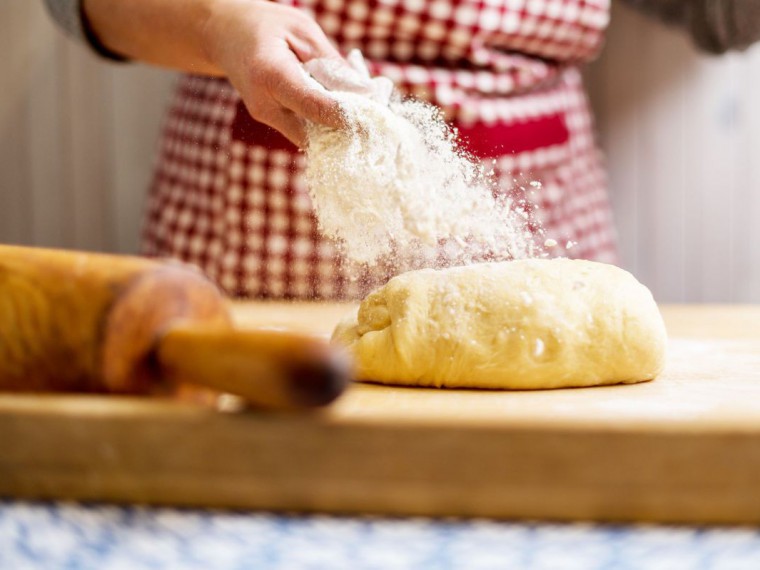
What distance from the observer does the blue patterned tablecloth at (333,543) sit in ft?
1.87

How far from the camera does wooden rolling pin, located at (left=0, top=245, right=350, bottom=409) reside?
630mm

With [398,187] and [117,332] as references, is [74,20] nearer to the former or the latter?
[398,187]

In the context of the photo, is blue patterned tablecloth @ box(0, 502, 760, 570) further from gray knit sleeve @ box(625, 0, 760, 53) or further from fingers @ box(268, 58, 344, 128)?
gray knit sleeve @ box(625, 0, 760, 53)

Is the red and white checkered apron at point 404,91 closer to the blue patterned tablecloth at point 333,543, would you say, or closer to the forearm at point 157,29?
the forearm at point 157,29

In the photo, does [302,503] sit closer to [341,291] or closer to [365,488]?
[365,488]

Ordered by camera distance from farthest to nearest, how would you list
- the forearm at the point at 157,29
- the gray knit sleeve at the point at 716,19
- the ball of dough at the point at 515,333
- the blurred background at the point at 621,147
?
the blurred background at the point at 621,147, the gray knit sleeve at the point at 716,19, the forearm at the point at 157,29, the ball of dough at the point at 515,333

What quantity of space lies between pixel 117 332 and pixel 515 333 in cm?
44

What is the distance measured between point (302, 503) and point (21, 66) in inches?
70.2

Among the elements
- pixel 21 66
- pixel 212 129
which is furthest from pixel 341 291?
pixel 21 66

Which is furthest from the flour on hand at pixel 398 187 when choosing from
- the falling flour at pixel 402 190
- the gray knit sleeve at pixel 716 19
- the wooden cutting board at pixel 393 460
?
the gray knit sleeve at pixel 716 19

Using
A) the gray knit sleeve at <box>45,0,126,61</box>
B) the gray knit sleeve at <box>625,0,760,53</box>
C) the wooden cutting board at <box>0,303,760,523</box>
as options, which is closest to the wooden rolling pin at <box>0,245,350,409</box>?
the wooden cutting board at <box>0,303,760,523</box>

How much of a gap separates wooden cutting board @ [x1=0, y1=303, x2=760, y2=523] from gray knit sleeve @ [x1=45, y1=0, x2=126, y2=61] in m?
1.00

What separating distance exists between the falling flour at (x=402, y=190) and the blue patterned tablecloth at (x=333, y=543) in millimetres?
450

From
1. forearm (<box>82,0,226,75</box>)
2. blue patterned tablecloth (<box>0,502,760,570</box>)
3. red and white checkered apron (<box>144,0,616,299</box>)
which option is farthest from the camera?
red and white checkered apron (<box>144,0,616,299</box>)
